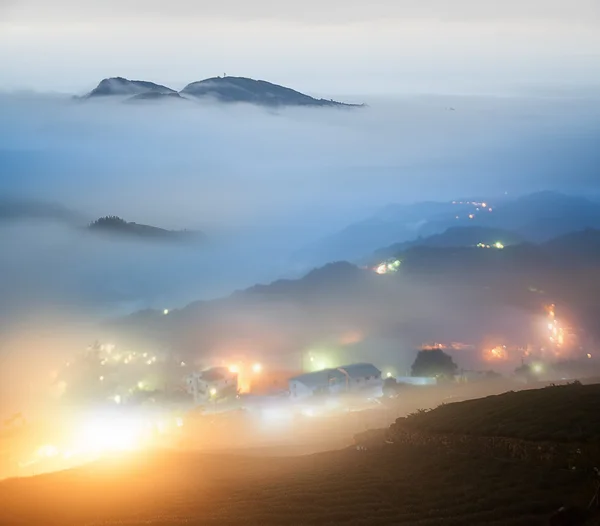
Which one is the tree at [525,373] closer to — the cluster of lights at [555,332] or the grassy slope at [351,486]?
the cluster of lights at [555,332]

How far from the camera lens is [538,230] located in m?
134

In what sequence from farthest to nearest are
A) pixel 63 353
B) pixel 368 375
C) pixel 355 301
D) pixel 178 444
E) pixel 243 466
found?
pixel 355 301
pixel 63 353
pixel 368 375
pixel 178 444
pixel 243 466

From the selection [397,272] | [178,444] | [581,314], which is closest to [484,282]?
[397,272]

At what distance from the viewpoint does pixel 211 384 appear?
38562 millimetres

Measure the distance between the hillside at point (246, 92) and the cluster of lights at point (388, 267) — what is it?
42213mm

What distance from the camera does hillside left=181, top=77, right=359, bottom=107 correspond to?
10550 cm

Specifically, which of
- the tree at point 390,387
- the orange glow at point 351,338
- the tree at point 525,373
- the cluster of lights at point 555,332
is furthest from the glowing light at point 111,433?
the cluster of lights at point 555,332

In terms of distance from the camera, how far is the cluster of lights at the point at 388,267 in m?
79.0

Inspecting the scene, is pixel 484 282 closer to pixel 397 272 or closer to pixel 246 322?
pixel 397 272

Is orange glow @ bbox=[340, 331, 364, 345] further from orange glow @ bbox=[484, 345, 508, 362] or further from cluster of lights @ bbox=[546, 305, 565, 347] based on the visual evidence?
cluster of lights @ bbox=[546, 305, 565, 347]

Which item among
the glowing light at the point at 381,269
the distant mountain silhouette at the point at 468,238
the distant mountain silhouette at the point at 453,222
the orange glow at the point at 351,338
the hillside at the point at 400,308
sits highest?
the distant mountain silhouette at the point at 453,222

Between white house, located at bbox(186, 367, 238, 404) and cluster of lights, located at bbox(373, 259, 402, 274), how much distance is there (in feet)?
136

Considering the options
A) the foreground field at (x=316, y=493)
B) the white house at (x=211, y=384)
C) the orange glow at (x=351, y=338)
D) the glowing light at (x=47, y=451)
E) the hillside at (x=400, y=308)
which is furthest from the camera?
the hillside at (x=400, y=308)

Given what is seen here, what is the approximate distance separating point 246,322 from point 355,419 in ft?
109
